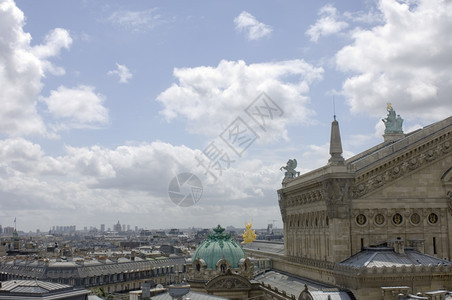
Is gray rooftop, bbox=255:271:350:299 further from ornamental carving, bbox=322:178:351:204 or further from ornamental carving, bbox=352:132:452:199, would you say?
ornamental carving, bbox=352:132:452:199

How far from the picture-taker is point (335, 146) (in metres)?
59.1

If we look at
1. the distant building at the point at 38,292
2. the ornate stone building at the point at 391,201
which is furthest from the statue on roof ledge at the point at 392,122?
the distant building at the point at 38,292

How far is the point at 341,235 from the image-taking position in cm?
5753

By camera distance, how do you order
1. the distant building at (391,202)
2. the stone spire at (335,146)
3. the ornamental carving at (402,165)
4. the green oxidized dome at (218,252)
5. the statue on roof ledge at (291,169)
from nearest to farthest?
the distant building at (391,202)
the ornamental carving at (402,165)
the stone spire at (335,146)
the green oxidized dome at (218,252)
the statue on roof ledge at (291,169)

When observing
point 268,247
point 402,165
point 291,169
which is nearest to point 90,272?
point 268,247

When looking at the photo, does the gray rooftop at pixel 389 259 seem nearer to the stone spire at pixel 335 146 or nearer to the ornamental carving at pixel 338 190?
the ornamental carving at pixel 338 190

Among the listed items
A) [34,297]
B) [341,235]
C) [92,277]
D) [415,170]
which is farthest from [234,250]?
[92,277]

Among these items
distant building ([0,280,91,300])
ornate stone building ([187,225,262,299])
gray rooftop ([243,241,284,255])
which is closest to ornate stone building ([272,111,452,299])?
ornate stone building ([187,225,262,299])

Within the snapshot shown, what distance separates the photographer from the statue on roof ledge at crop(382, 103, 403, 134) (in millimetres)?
74062

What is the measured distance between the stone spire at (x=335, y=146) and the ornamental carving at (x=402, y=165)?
2729 millimetres

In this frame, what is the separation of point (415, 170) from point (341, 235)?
10.5 meters

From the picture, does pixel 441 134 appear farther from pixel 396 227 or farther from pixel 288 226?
pixel 288 226

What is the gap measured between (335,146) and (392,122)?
20.0 m

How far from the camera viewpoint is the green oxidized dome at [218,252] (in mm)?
74438
